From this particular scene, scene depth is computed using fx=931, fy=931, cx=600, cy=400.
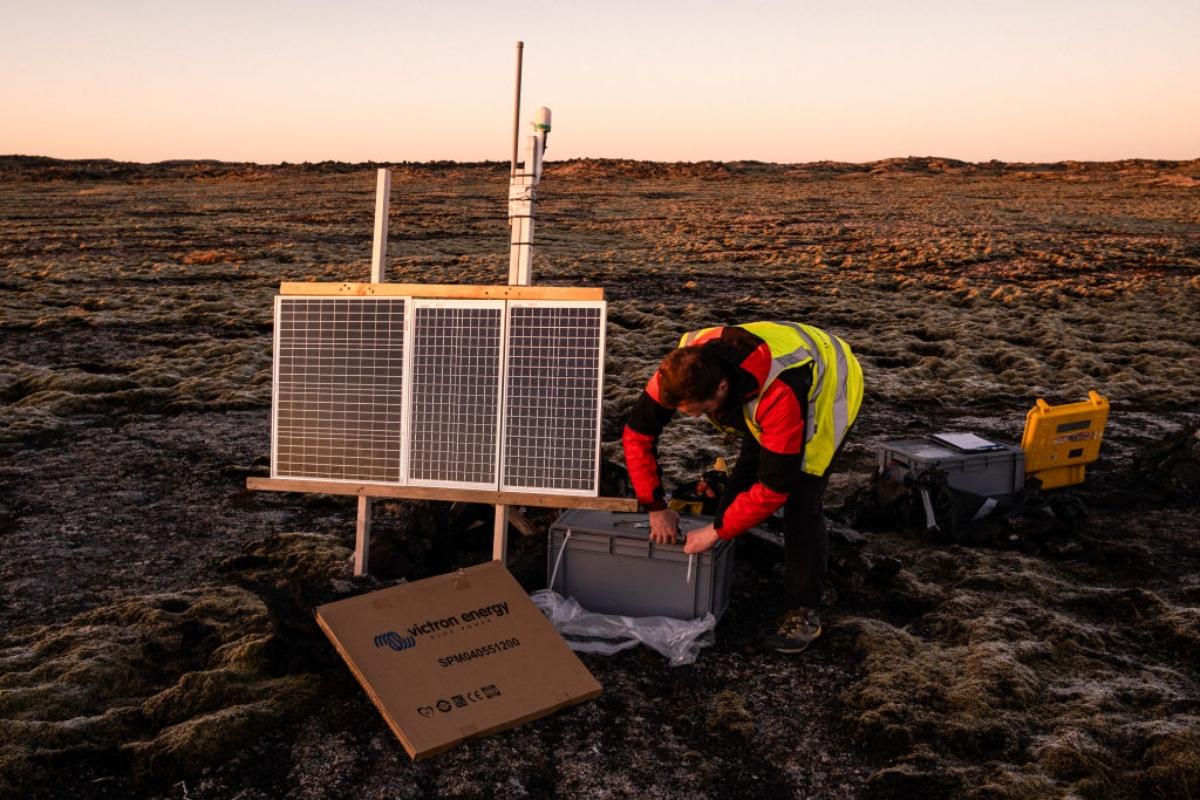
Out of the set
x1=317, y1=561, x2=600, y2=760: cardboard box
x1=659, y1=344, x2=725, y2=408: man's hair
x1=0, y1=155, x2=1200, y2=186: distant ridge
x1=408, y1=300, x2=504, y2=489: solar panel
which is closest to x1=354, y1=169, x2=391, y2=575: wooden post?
x1=408, y1=300, x2=504, y2=489: solar panel

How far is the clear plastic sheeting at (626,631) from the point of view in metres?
4.50

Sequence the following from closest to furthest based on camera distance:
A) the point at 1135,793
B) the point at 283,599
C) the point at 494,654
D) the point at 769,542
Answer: the point at 1135,793 < the point at 494,654 < the point at 283,599 < the point at 769,542

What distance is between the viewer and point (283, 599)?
14.7 ft

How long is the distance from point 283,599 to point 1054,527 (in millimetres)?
4711

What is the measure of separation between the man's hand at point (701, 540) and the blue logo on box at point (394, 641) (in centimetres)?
134

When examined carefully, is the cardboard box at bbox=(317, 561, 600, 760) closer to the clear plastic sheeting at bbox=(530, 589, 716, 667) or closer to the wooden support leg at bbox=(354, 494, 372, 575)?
the clear plastic sheeting at bbox=(530, 589, 716, 667)

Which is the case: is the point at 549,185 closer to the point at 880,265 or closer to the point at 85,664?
the point at 880,265

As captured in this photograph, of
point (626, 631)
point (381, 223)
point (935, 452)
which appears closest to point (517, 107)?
point (381, 223)

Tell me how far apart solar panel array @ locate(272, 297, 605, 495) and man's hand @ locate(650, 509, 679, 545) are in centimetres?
37

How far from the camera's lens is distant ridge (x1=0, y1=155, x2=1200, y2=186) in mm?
62844

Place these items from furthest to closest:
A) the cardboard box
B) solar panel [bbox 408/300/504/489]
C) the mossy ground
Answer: solar panel [bbox 408/300/504/489] → the cardboard box → the mossy ground

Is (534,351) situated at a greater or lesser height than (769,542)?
greater

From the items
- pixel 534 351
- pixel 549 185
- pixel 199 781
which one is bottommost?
pixel 199 781

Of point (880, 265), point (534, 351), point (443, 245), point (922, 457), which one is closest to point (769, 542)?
point (922, 457)
